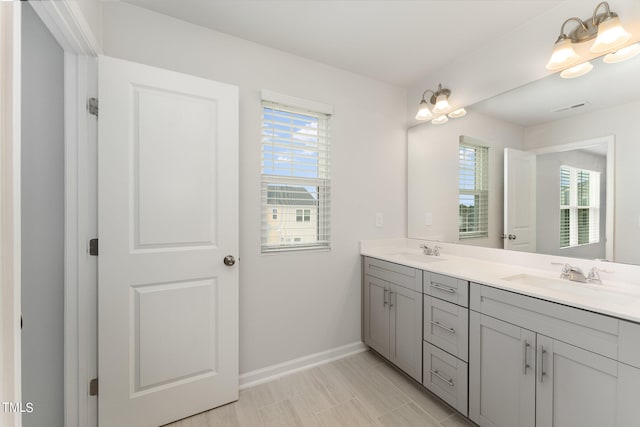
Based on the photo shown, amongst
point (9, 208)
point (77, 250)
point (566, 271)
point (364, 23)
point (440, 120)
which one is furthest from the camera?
point (440, 120)

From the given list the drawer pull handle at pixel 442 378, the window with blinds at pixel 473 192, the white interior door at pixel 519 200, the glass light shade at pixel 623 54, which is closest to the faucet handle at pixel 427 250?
the window with blinds at pixel 473 192

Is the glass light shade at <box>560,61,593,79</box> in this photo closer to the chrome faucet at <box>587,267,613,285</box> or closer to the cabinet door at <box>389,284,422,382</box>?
the chrome faucet at <box>587,267,613,285</box>

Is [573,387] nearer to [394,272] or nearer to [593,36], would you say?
[394,272]

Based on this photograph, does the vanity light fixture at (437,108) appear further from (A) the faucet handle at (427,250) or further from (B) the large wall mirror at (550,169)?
(A) the faucet handle at (427,250)

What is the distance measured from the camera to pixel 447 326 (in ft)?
5.42

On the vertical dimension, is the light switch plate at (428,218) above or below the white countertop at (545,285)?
above

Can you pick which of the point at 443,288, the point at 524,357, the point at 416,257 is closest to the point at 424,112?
the point at 416,257

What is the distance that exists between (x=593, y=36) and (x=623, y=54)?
0.17 meters

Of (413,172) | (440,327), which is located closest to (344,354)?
(440,327)

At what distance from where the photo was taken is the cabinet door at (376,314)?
84.4 inches

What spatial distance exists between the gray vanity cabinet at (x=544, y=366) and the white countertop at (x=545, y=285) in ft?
0.12

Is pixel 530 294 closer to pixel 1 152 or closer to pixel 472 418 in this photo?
→ pixel 472 418

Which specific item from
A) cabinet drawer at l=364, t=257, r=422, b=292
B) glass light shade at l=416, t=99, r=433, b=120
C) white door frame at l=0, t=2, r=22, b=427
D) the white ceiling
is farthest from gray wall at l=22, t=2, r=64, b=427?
glass light shade at l=416, t=99, r=433, b=120

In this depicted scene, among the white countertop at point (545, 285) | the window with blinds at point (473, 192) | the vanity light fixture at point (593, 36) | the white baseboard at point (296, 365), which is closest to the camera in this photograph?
the white countertop at point (545, 285)
